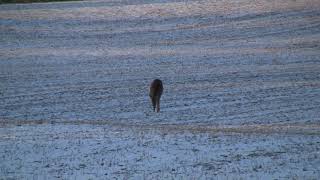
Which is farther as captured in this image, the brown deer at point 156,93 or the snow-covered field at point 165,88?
the brown deer at point 156,93

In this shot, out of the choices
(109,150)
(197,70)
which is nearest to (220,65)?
(197,70)

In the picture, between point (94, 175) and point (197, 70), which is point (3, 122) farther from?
point (197, 70)

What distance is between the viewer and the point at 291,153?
1393 cm

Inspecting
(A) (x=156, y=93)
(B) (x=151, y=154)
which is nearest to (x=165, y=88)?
(A) (x=156, y=93)

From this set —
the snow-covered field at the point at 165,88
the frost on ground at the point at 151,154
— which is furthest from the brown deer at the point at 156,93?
the frost on ground at the point at 151,154

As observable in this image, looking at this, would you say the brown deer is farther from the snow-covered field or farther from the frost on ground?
the frost on ground

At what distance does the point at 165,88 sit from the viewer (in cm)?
2519

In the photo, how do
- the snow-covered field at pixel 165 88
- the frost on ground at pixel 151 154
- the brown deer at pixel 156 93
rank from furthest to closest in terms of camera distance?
the brown deer at pixel 156 93 → the snow-covered field at pixel 165 88 → the frost on ground at pixel 151 154

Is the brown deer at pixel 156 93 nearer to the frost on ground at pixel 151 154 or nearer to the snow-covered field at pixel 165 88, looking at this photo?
the snow-covered field at pixel 165 88

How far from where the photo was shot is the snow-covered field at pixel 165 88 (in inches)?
531

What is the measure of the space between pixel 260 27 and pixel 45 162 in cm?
2906

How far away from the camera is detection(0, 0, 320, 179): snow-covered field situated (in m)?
13.5

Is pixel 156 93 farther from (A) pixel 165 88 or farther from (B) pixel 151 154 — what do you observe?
(B) pixel 151 154

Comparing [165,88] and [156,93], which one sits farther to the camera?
[165,88]
